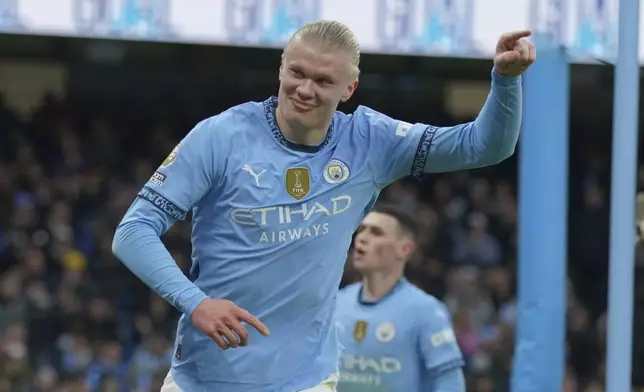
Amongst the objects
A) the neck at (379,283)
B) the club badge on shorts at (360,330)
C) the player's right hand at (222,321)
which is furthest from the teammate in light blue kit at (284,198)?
the neck at (379,283)

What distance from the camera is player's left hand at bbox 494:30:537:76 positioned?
3.41 metres

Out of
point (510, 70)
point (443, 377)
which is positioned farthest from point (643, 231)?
point (510, 70)

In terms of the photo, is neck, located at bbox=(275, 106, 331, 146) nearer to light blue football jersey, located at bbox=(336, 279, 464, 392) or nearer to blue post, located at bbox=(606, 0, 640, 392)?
blue post, located at bbox=(606, 0, 640, 392)

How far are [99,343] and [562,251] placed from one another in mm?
6284

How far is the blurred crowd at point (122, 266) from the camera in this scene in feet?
34.8

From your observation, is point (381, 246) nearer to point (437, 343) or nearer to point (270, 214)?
point (437, 343)

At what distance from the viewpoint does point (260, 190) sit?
360 cm

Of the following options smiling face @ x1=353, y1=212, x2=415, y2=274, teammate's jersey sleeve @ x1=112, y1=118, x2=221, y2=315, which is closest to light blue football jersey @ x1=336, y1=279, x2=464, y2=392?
smiling face @ x1=353, y1=212, x2=415, y2=274

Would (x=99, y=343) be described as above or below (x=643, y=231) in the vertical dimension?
below

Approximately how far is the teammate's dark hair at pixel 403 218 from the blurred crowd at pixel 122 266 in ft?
9.75

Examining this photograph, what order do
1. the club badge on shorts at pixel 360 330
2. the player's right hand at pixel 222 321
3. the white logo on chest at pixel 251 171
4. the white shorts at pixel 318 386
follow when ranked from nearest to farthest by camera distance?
the player's right hand at pixel 222 321
the white logo on chest at pixel 251 171
the white shorts at pixel 318 386
the club badge on shorts at pixel 360 330

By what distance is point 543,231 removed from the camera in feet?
16.9

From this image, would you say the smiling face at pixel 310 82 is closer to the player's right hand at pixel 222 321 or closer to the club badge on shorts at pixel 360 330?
the player's right hand at pixel 222 321

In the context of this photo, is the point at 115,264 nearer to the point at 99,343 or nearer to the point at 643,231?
the point at 99,343
